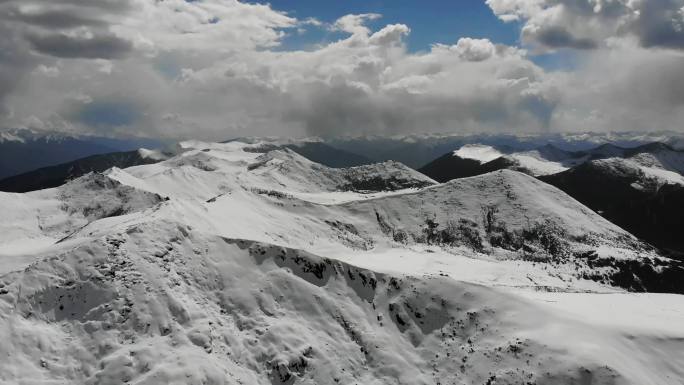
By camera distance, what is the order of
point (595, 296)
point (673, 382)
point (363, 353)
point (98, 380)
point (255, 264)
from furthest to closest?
point (595, 296) < point (255, 264) < point (363, 353) < point (673, 382) < point (98, 380)

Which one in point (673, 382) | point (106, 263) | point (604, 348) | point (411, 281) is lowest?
point (673, 382)

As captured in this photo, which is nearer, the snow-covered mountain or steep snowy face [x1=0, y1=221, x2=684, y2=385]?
steep snowy face [x1=0, y1=221, x2=684, y2=385]

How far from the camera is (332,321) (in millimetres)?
86875

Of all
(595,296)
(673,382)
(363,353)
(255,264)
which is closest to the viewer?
(673,382)

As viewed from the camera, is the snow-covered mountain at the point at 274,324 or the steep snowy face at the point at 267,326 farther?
the snow-covered mountain at the point at 274,324

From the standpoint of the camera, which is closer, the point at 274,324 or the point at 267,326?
the point at 267,326

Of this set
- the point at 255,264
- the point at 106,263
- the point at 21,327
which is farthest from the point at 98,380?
the point at 255,264

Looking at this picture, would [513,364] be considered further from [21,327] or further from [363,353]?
[21,327]

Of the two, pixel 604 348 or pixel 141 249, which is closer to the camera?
pixel 604 348

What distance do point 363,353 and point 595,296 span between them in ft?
236

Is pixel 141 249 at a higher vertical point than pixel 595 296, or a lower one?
higher

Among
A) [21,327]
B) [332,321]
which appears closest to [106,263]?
[21,327]

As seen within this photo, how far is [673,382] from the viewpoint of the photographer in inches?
2995

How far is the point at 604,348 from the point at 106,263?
84.2m
